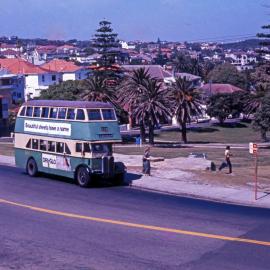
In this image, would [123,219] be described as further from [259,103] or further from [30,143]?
[259,103]

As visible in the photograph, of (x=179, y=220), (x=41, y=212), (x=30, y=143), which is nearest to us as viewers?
(x=179, y=220)

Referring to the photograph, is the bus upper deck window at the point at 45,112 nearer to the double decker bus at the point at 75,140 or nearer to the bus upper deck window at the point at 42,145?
the double decker bus at the point at 75,140

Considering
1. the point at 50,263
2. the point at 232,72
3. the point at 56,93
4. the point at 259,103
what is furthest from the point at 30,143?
the point at 232,72

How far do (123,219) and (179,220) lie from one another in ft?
5.43

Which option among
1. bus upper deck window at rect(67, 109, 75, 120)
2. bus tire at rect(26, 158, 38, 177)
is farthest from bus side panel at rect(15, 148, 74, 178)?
bus upper deck window at rect(67, 109, 75, 120)

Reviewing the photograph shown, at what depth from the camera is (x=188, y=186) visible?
28375 mm

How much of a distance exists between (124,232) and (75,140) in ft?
35.6

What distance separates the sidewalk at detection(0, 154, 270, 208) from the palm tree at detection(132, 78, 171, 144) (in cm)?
3044

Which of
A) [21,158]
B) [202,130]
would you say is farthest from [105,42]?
[21,158]

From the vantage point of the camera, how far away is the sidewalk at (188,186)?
2525cm

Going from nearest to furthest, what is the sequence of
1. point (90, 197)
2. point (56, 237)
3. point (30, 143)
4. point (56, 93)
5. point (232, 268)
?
point (232, 268), point (56, 237), point (90, 197), point (30, 143), point (56, 93)

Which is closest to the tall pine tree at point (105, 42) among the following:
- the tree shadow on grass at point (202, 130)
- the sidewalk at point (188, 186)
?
the tree shadow on grass at point (202, 130)

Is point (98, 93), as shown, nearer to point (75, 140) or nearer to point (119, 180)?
point (119, 180)

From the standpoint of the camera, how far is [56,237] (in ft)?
57.2
